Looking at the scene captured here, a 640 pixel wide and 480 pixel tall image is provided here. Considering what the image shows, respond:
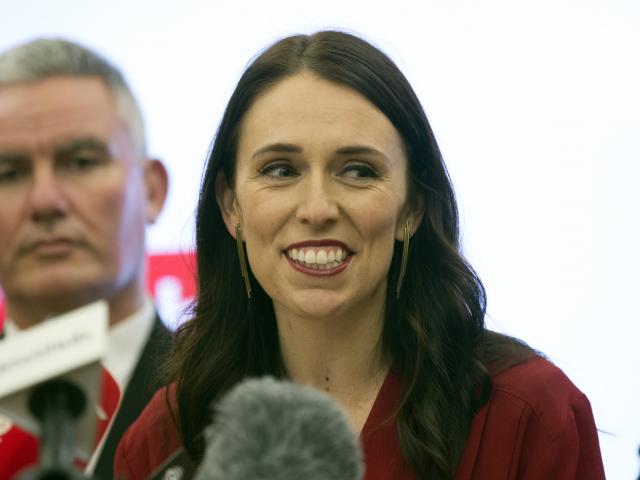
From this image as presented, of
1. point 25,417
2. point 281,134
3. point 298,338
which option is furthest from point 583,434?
point 25,417

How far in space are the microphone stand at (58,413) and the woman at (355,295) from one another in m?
0.90

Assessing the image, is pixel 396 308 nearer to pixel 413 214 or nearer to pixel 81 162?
pixel 413 214

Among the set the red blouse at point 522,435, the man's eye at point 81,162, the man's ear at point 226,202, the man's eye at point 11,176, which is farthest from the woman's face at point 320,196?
the man's eye at point 11,176

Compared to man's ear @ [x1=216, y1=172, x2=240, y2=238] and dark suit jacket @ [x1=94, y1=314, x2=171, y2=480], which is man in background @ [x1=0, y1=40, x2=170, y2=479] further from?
man's ear @ [x1=216, y1=172, x2=240, y2=238]

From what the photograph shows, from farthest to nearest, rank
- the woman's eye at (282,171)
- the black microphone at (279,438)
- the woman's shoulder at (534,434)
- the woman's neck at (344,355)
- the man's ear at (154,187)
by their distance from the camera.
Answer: the man's ear at (154,187)
the woman's neck at (344,355)
the woman's eye at (282,171)
the woman's shoulder at (534,434)
the black microphone at (279,438)

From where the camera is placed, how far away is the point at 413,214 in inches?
79.4

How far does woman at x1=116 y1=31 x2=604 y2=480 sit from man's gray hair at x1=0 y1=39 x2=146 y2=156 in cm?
26

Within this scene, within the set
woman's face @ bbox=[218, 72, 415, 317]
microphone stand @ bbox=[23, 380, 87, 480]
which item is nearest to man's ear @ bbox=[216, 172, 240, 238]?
woman's face @ bbox=[218, 72, 415, 317]

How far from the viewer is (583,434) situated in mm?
1817

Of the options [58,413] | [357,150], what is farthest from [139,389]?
[58,413]

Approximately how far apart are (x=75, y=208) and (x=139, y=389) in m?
0.41

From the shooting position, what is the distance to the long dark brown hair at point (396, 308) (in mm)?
1872

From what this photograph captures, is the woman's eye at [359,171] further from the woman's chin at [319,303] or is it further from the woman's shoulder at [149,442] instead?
the woman's shoulder at [149,442]

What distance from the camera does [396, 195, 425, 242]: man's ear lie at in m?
1.98
